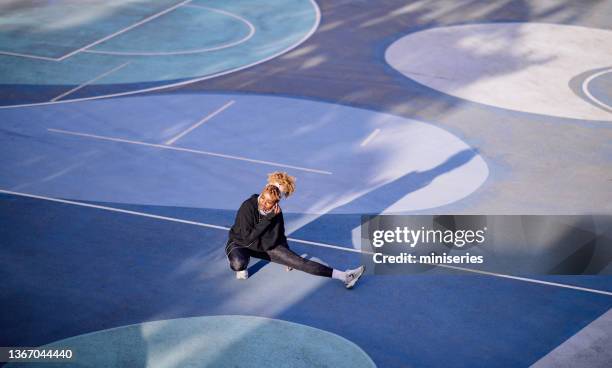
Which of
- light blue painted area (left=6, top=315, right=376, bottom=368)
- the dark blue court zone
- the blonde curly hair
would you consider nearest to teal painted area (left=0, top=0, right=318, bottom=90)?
the dark blue court zone

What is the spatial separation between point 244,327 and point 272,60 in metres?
12.0

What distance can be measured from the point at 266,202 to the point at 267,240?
2.39 feet

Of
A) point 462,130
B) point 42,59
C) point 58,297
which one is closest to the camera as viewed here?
point 58,297

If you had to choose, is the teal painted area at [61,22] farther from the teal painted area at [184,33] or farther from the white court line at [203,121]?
the white court line at [203,121]

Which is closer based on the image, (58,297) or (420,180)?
(58,297)

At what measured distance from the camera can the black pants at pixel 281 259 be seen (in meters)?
11.6

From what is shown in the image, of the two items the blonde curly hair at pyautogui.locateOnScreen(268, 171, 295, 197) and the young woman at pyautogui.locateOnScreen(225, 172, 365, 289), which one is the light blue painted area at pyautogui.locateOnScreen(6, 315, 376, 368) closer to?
the young woman at pyautogui.locateOnScreen(225, 172, 365, 289)

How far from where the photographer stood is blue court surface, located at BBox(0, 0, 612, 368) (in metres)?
10.8

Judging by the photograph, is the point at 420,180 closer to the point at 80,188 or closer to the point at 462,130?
the point at 462,130

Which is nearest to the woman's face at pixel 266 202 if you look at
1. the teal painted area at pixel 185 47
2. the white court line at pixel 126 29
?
Result: the teal painted area at pixel 185 47

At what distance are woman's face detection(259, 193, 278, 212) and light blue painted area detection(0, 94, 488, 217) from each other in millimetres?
2431

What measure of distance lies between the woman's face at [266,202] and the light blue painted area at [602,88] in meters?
11.1

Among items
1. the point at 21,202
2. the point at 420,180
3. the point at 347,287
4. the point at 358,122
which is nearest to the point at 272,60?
the point at 358,122

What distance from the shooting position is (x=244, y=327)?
10.8 m
